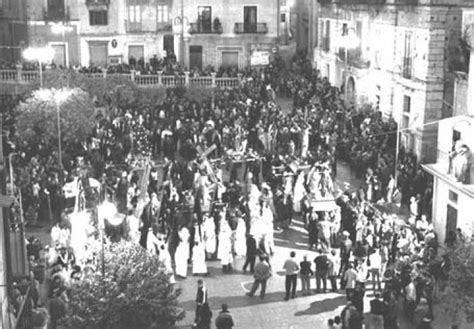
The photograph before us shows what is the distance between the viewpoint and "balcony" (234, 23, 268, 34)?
50000 mm

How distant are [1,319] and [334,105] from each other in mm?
25344

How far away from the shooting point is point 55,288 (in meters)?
16.9

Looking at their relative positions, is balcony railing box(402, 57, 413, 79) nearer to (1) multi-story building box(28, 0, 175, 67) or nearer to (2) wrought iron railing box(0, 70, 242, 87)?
(2) wrought iron railing box(0, 70, 242, 87)

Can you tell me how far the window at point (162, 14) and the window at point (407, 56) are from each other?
19.9 meters

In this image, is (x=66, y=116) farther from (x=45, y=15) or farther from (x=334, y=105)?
(x=45, y=15)

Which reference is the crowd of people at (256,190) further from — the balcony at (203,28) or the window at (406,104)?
the balcony at (203,28)

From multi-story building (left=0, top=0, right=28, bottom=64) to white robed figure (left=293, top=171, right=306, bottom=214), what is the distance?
2771cm

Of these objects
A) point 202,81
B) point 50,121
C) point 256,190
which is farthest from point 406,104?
point 50,121

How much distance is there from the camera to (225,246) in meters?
20.5

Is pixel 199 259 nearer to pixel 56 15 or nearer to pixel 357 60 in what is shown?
pixel 357 60

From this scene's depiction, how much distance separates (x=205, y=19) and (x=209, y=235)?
101 feet

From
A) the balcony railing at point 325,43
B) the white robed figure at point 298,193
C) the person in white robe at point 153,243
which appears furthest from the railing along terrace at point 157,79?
the person in white robe at point 153,243

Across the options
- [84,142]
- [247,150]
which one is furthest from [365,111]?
[84,142]

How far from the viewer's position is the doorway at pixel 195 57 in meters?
50.0
